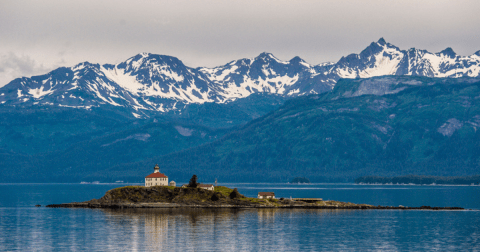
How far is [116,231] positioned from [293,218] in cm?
5387

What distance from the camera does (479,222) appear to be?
550ft

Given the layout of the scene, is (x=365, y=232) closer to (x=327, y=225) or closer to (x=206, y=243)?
(x=327, y=225)

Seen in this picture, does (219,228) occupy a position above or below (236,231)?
above

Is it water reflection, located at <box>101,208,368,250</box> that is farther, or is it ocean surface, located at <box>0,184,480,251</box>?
water reflection, located at <box>101,208,368,250</box>

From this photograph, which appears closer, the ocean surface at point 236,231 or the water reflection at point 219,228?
the ocean surface at point 236,231

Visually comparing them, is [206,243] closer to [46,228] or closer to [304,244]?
[304,244]

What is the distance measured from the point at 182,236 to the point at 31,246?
28.5m

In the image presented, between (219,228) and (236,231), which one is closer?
(236,231)

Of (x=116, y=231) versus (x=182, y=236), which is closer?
(x=182, y=236)

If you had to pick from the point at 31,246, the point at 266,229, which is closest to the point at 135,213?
the point at 266,229

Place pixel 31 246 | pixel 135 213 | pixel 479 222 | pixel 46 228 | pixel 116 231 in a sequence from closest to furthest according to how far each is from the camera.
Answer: pixel 31 246 < pixel 116 231 < pixel 46 228 < pixel 479 222 < pixel 135 213

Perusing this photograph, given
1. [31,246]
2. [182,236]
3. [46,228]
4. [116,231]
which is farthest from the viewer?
[46,228]

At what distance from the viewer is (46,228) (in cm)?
14912

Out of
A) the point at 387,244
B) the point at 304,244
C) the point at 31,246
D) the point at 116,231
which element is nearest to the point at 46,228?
the point at 116,231
